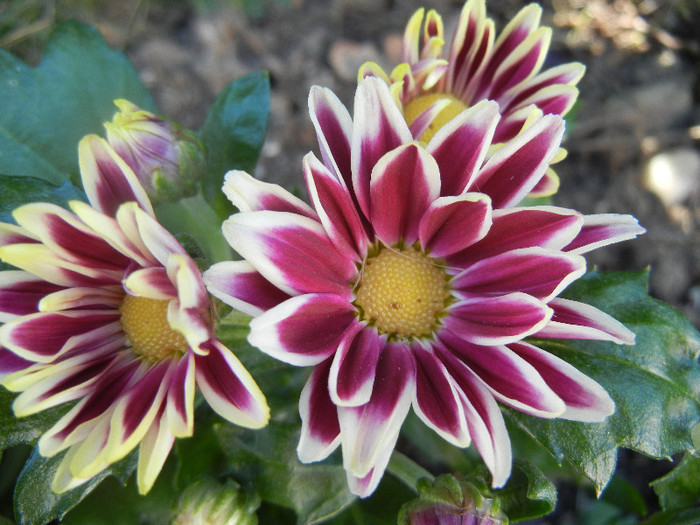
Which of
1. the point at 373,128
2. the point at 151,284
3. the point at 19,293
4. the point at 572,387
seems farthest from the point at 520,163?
the point at 19,293

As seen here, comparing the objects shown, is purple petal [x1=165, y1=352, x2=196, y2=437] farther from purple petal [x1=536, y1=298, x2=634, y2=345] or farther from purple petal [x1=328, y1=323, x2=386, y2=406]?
purple petal [x1=536, y1=298, x2=634, y2=345]

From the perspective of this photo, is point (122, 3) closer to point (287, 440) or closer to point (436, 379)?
point (287, 440)

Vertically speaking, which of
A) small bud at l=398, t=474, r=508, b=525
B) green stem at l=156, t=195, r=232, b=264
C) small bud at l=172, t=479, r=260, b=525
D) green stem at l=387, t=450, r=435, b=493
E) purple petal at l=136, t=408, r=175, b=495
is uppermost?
purple petal at l=136, t=408, r=175, b=495

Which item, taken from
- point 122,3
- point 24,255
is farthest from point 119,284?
point 122,3

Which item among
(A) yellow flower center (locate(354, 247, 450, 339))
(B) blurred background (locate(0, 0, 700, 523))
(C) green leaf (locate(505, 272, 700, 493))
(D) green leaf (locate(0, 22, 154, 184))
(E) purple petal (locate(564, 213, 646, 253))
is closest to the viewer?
(E) purple petal (locate(564, 213, 646, 253))

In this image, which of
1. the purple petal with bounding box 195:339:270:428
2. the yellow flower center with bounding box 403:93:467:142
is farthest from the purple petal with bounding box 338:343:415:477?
the yellow flower center with bounding box 403:93:467:142

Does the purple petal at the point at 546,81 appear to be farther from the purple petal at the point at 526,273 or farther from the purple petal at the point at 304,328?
the purple petal at the point at 304,328

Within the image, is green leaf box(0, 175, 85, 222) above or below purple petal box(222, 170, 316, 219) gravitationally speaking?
below
